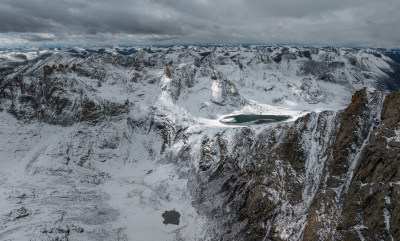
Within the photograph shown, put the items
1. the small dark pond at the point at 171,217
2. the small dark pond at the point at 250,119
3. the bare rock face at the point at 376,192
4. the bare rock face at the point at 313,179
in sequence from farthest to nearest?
the small dark pond at the point at 250,119 → the small dark pond at the point at 171,217 → the bare rock face at the point at 313,179 → the bare rock face at the point at 376,192

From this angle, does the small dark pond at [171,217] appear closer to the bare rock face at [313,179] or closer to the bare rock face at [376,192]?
the bare rock face at [313,179]

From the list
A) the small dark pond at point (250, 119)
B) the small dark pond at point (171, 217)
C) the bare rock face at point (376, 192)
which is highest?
the bare rock face at point (376, 192)

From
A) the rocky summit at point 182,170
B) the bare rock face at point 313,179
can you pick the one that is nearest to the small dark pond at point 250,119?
the rocky summit at point 182,170

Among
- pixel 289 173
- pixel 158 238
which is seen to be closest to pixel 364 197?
pixel 289 173

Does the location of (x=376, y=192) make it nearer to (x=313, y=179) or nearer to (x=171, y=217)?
(x=313, y=179)

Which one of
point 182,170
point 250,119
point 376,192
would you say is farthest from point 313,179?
point 250,119

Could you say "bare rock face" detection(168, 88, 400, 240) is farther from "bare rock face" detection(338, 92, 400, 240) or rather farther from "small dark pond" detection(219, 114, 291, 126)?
"small dark pond" detection(219, 114, 291, 126)

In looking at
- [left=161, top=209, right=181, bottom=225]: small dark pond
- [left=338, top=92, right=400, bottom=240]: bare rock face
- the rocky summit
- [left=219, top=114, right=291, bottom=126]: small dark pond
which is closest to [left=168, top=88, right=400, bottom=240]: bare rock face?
[left=338, top=92, right=400, bottom=240]: bare rock face

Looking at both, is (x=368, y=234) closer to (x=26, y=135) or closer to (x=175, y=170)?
(x=175, y=170)
